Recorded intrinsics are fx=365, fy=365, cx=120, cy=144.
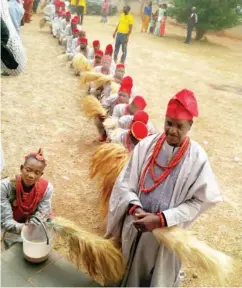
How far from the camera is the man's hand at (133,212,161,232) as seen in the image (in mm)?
2363

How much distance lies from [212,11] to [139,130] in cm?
1535

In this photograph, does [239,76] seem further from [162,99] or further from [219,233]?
[219,233]

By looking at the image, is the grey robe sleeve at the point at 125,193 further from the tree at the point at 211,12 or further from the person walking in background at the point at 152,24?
the person walking in background at the point at 152,24

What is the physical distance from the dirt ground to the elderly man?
1.01 meters

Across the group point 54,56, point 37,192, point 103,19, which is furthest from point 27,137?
point 103,19

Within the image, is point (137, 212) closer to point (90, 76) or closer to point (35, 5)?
point (90, 76)

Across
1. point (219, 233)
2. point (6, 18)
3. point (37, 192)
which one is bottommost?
point (219, 233)

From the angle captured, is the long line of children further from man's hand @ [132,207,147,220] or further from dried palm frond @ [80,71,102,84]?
man's hand @ [132,207,147,220]

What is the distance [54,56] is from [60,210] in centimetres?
754

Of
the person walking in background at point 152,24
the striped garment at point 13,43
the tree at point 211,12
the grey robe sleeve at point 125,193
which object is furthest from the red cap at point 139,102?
the person walking in background at point 152,24

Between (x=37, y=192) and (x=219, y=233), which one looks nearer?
(x=37, y=192)

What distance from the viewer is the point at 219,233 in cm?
423

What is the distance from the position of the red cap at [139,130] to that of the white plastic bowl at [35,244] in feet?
5.43

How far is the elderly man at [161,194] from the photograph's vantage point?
2367 millimetres
